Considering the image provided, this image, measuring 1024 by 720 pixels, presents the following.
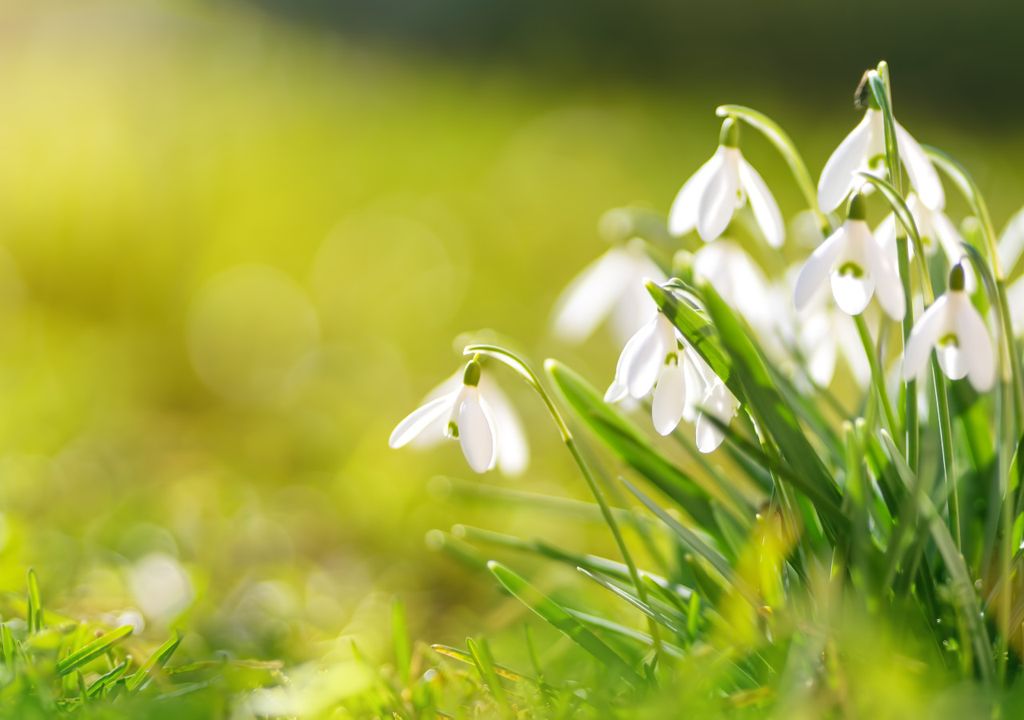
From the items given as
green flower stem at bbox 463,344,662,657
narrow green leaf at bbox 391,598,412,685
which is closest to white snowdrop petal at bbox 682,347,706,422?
green flower stem at bbox 463,344,662,657

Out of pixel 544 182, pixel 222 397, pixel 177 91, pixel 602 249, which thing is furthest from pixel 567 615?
pixel 177 91

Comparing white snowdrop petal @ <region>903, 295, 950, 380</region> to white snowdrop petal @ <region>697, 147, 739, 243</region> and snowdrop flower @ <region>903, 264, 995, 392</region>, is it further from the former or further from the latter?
white snowdrop petal @ <region>697, 147, 739, 243</region>

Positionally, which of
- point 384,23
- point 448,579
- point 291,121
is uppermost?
point 384,23

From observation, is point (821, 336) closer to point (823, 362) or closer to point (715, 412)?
point (823, 362)

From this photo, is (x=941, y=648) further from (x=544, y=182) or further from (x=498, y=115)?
(x=498, y=115)

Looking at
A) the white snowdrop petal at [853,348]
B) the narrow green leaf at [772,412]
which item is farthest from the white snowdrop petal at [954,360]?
the white snowdrop petal at [853,348]

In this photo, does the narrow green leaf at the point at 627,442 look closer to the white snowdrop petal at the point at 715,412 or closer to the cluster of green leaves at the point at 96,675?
the white snowdrop petal at the point at 715,412

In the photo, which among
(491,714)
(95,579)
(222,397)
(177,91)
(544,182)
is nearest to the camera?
(491,714)
